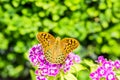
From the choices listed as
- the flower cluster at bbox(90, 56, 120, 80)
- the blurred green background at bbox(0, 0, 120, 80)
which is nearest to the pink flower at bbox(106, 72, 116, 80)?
the flower cluster at bbox(90, 56, 120, 80)

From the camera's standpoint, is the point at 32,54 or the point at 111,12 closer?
the point at 32,54

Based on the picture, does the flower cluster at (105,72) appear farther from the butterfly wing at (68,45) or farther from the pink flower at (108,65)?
the butterfly wing at (68,45)

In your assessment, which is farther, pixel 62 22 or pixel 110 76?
pixel 62 22

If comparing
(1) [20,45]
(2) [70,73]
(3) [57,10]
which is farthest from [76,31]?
(2) [70,73]

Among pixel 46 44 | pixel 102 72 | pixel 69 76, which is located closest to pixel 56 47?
pixel 46 44

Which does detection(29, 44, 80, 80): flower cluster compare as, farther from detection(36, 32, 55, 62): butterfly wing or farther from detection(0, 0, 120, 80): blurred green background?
detection(0, 0, 120, 80): blurred green background

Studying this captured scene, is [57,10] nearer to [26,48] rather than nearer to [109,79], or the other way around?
[26,48]

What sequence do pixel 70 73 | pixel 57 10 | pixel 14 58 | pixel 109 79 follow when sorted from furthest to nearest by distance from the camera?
pixel 14 58 → pixel 57 10 → pixel 70 73 → pixel 109 79

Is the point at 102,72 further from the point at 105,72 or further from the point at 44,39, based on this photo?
the point at 44,39
